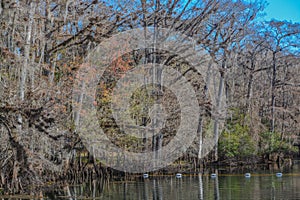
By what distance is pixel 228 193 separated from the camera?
1163 centimetres

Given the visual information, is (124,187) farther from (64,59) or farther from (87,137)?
(64,59)

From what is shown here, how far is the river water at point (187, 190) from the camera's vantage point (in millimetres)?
11242

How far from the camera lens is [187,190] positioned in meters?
12.6

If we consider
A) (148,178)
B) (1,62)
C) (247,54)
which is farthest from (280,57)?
(1,62)

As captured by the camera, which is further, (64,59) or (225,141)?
(225,141)

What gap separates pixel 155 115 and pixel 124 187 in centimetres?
488

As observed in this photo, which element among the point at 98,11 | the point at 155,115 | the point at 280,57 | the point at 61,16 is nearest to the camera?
the point at 61,16

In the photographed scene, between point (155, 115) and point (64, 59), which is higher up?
point (64, 59)

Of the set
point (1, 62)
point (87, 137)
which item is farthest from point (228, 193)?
point (1, 62)

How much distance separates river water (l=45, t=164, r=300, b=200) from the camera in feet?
36.9

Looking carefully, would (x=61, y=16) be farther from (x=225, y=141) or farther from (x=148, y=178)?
(x=225, y=141)

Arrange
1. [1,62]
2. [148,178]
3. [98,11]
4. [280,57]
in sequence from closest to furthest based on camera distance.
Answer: [1,62], [98,11], [148,178], [280,57]

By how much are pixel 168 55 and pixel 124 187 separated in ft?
23.6

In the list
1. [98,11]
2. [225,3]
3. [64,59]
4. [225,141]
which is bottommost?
[225,141]
